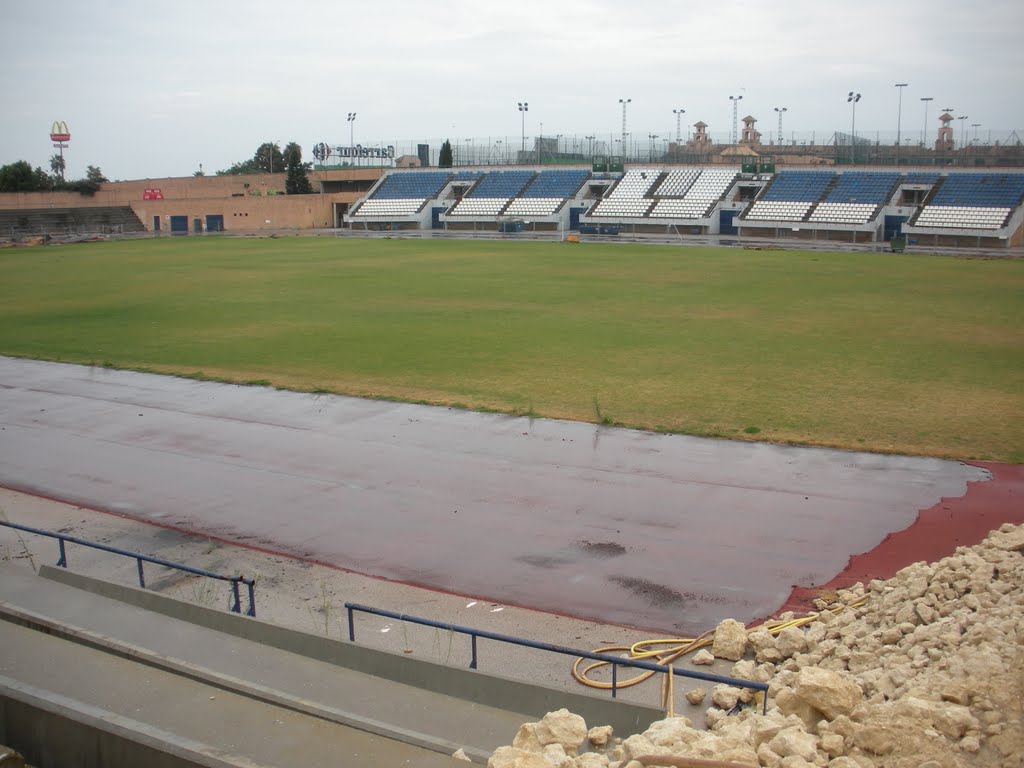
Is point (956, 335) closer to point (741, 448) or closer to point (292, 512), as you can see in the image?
point (741, 448)

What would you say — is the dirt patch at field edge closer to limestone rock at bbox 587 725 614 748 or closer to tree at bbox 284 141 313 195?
limestone rock at bbox 587 725 614 748

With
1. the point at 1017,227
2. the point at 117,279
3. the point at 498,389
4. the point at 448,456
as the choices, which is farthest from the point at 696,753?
the point at 1017,227

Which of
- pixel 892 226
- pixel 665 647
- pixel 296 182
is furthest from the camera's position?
pixel 296 182

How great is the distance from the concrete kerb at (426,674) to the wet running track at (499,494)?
3308 mm

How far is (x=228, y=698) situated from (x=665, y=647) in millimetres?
5078

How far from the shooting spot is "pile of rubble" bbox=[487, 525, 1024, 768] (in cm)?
686

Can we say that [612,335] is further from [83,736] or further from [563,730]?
[83,736]

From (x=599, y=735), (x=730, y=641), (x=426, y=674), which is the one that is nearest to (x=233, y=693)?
(x=426, y=674)

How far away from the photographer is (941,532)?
14391 mm

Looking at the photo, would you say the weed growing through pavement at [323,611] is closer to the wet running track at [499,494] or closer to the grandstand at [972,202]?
the wet running track at [499,494]

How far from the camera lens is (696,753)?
23.1 feet

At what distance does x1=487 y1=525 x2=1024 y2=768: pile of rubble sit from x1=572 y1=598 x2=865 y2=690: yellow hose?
69 cm

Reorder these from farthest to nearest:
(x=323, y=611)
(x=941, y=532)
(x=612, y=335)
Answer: (x=612, y=335) < (x=941, y=532) < (x=323, y=611)

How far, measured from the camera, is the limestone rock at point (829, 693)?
756cm
